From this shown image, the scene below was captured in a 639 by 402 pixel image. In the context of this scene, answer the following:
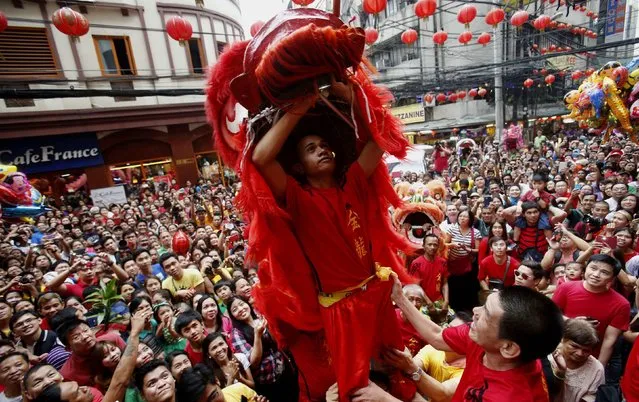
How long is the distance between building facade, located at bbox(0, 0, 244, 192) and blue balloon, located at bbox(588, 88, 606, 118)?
981 centimetres

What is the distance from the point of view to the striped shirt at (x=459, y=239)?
14.5 feet

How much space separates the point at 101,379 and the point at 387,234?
2.52 metres

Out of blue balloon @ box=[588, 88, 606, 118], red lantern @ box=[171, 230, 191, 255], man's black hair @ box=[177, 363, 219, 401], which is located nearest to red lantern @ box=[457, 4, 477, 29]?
blue balloon @ box=[588, 88, 606, 118]

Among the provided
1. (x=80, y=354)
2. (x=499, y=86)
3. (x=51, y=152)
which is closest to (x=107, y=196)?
(x=51, y=152)

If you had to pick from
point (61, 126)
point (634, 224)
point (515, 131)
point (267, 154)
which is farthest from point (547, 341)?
point (515, 131)

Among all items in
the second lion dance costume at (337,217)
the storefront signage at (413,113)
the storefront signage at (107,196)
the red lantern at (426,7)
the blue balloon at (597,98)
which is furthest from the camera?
the storefront signage at (413,113)

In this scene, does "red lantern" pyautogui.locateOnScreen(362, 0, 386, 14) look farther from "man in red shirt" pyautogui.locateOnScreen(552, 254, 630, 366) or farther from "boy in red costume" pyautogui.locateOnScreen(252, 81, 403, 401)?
A: "boy in red costume" pyautogui.locateOnScreen(252, 81, 403, 401)

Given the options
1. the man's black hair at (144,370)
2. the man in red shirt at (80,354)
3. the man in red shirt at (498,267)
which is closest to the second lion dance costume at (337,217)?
the man's black hair at (144,370)

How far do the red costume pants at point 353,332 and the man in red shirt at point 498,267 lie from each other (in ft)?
9.26

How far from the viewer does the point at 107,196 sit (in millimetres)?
10445

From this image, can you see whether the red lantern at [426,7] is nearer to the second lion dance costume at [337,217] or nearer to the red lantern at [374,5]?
the red lantern at [374,5]

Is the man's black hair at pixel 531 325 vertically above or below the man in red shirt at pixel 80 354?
above

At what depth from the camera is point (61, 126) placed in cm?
1177

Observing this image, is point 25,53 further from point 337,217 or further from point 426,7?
point 337,217
